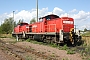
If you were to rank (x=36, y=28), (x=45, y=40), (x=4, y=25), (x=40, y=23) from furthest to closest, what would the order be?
(x=4, y=25) → (x=36, y=28) → (x=40, y=23) → (x=45, y=40)

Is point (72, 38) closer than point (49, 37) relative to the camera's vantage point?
Yes

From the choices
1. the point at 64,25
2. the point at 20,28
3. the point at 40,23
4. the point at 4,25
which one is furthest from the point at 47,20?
the point at 4,25

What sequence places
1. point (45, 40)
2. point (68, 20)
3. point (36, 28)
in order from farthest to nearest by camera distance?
point (36, 28), point (45, 40), point (68, 20)

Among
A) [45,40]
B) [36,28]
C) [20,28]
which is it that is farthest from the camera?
[20,28]

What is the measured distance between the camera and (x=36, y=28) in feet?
77.4

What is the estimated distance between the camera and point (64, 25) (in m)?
18.0

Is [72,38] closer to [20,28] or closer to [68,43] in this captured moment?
[68,43]

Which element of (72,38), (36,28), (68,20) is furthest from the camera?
(36,28)

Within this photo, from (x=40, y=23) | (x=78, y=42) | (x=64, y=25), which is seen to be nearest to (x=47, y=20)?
(x=40, y=23)

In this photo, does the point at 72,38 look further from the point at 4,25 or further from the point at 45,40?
the point at 4,25

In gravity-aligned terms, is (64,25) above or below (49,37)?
above

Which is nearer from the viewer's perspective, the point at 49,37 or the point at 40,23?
the point at 49,37

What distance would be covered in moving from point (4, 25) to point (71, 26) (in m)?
68.1

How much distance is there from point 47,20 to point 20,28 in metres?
14.2
